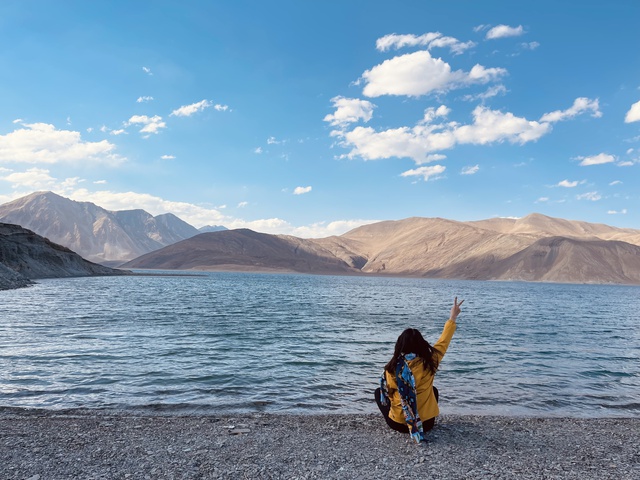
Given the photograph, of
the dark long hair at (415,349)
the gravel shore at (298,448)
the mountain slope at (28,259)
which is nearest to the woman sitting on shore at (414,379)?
the dark long hair at (415,349)

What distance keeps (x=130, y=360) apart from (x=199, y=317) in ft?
61.8

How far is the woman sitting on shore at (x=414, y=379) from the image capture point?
8695 millimetres

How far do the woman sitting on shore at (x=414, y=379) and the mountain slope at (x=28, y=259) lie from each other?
72978 millimetres

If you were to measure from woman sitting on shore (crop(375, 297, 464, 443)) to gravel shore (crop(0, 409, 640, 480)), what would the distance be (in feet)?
1.47

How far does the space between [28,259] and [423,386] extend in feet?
359

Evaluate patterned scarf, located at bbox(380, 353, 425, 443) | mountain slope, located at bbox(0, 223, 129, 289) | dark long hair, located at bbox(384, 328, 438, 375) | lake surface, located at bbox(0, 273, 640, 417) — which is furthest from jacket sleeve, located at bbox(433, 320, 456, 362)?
mountain slope, located at bbox(0, 223, 129, 289)

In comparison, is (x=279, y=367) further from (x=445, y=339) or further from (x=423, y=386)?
(x=445, y=339)

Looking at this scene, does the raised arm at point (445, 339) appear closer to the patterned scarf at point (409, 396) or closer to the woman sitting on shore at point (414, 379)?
the woman sitting on shore at point (414, 379)

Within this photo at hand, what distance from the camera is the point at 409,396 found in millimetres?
8828

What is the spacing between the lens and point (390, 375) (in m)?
9.05

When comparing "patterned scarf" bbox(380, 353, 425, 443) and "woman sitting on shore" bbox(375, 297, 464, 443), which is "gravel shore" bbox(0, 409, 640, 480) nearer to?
"patterned scarf" bbox(380, 353, 425, 443)

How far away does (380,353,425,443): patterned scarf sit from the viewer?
865 cm

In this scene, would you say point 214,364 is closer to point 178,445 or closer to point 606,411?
point 178,445

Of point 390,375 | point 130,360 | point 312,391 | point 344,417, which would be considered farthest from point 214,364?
point 390,375
